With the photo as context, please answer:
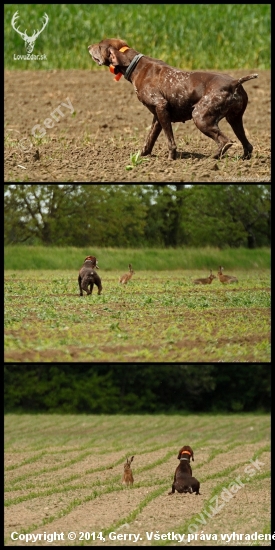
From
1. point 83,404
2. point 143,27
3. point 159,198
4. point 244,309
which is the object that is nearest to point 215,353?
point 244,309

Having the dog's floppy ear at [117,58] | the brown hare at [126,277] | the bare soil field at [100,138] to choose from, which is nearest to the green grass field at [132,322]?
the brown hare at [126,277]

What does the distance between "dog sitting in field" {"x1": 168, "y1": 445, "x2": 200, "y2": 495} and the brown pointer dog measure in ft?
11.0

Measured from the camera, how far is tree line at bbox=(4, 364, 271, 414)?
22.4 metres

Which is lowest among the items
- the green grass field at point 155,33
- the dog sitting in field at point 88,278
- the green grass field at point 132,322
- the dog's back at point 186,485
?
the dog's back at point 186,485

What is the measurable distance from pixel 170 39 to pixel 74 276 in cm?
653

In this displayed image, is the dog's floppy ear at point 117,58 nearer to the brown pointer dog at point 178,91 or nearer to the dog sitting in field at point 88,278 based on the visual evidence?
the brown pointer dog at point 178,91

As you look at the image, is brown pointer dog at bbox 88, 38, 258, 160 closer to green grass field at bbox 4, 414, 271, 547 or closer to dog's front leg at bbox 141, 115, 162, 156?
dog's front leg at bbox 141, 115, 162, 156

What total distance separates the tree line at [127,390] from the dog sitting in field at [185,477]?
12.2 m

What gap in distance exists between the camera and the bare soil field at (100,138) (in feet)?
27.7

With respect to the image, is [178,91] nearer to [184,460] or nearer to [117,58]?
[117,58]

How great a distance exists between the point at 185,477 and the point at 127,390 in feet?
43.6

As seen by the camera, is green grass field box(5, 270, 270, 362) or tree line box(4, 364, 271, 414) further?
tree line box(4, 364, 271, 414)

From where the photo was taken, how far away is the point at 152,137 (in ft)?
27.6

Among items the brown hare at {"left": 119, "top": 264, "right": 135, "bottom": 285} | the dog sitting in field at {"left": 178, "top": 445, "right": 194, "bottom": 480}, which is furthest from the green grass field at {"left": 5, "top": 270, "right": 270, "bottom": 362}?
the dog sitting in field at {"left": 178, "top": 445, "right": 194, "bottom": 480}
